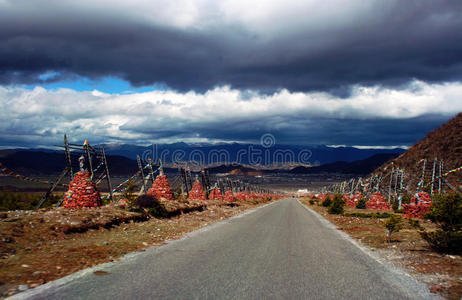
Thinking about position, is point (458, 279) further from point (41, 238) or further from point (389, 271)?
point (41, 238)

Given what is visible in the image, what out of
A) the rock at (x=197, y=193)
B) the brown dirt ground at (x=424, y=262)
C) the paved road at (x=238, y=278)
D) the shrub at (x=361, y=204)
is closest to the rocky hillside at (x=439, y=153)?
the shrub at (x=361, y=204)

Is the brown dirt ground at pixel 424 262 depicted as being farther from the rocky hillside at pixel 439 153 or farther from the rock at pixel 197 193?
the rocky hillside at pixel 439 153

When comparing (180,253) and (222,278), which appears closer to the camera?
(222,278)

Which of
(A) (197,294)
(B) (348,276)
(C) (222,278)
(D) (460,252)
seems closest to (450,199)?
(D) (460,252)

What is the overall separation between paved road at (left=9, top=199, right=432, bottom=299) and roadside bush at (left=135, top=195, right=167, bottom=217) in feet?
34.1

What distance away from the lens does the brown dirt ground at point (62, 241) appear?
765 centimetres

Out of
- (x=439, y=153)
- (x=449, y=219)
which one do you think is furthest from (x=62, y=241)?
(x=439, y=153)

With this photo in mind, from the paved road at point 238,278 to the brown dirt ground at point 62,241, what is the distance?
78 cm

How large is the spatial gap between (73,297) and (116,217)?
1131cm

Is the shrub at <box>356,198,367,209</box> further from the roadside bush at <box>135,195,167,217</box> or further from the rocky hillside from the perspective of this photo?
the roadside bush at <box>135,195,167,217</box>

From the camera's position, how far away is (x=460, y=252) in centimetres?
1070

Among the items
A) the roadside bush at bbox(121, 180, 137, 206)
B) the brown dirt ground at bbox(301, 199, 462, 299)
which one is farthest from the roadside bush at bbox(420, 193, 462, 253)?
the roadside bush at bbox(121, 180, 137, 206)

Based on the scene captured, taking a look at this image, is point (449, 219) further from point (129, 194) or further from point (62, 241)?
point (129, 194)

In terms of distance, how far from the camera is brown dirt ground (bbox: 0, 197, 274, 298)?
7652 mm
